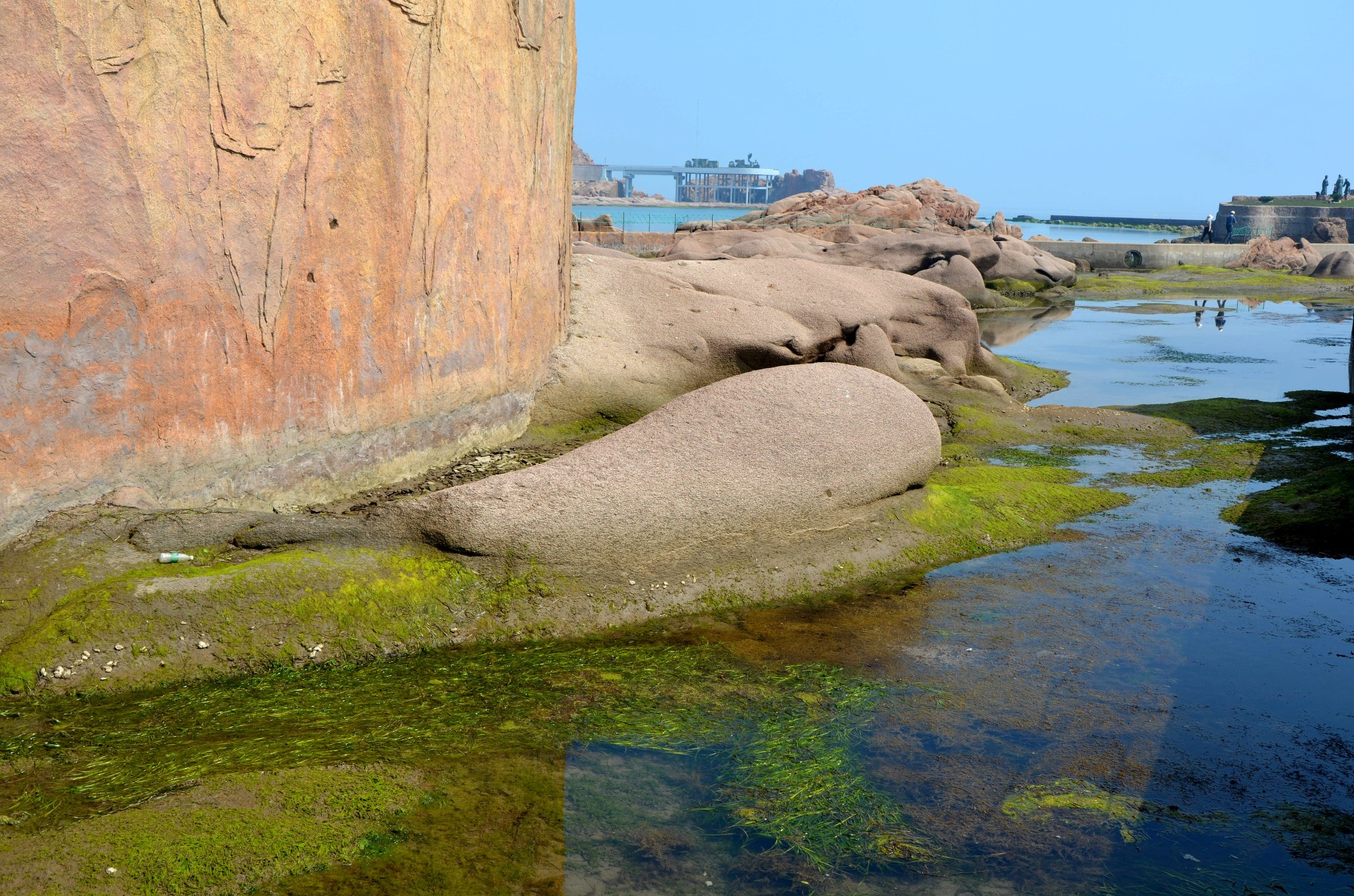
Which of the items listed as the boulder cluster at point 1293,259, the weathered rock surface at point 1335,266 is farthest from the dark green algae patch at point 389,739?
the boulder cluster at point 1293,259

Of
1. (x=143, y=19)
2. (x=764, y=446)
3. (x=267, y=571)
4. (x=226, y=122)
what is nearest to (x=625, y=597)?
(x=764, y=446)

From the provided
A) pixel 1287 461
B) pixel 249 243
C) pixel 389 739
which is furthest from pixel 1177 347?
pixel 389 739

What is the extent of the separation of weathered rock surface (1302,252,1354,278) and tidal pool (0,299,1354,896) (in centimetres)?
3312

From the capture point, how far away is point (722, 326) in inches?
381

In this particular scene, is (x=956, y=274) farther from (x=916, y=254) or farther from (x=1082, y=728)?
(x=1082, y=728)

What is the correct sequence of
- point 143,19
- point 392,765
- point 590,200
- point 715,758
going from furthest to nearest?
point 590,200, point 143,19, point 715,758, point 392,765

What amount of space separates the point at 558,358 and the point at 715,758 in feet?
16.0

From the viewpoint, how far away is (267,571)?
511cm

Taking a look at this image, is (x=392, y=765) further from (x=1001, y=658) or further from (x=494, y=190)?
(x=494, y=190)

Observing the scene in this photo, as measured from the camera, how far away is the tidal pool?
349 cm

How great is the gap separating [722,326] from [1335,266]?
107ft

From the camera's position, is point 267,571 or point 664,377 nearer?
point 267,571

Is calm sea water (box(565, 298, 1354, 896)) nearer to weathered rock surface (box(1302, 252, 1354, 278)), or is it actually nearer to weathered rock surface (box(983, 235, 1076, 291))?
weathered rock surface (box(983, 235, 1076, 291))

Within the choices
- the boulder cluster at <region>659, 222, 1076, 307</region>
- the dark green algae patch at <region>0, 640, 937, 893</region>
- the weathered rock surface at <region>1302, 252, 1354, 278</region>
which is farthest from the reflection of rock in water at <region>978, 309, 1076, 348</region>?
the weathered rock surface at <region>1302, 252, 1354, 278</region>
